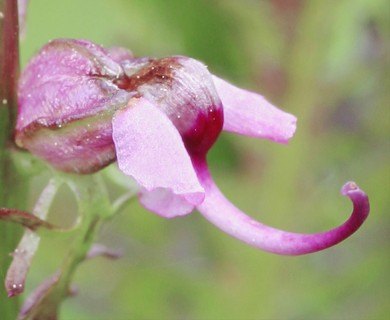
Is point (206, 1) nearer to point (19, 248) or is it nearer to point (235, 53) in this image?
point (235, 53)

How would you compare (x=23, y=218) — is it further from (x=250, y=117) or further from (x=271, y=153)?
(x=271, y=153)

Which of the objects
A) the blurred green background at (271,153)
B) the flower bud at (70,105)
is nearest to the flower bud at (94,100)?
the flower bud at (70,105)

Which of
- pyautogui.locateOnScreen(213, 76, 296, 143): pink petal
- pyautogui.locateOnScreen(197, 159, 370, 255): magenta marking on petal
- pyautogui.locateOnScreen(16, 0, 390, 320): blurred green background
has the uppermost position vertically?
pyautogui.locateOnScreen(213, 76, 296, 143): pink petal

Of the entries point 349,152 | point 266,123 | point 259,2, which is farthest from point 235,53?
point 266,123

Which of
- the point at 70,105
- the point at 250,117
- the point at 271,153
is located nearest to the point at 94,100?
the point at 70,105

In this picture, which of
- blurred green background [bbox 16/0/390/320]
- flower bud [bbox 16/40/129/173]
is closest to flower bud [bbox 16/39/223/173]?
flower bud [bbox 16/40/129/173]

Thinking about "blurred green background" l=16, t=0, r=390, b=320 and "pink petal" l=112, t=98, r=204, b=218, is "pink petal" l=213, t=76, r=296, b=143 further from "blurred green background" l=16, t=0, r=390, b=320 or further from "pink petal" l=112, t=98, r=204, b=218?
"blurred green background" l=16, t=0, r=390, b=320

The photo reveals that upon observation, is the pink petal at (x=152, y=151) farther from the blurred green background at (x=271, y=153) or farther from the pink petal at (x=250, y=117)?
the blurred green background at (x=271, y=153)
